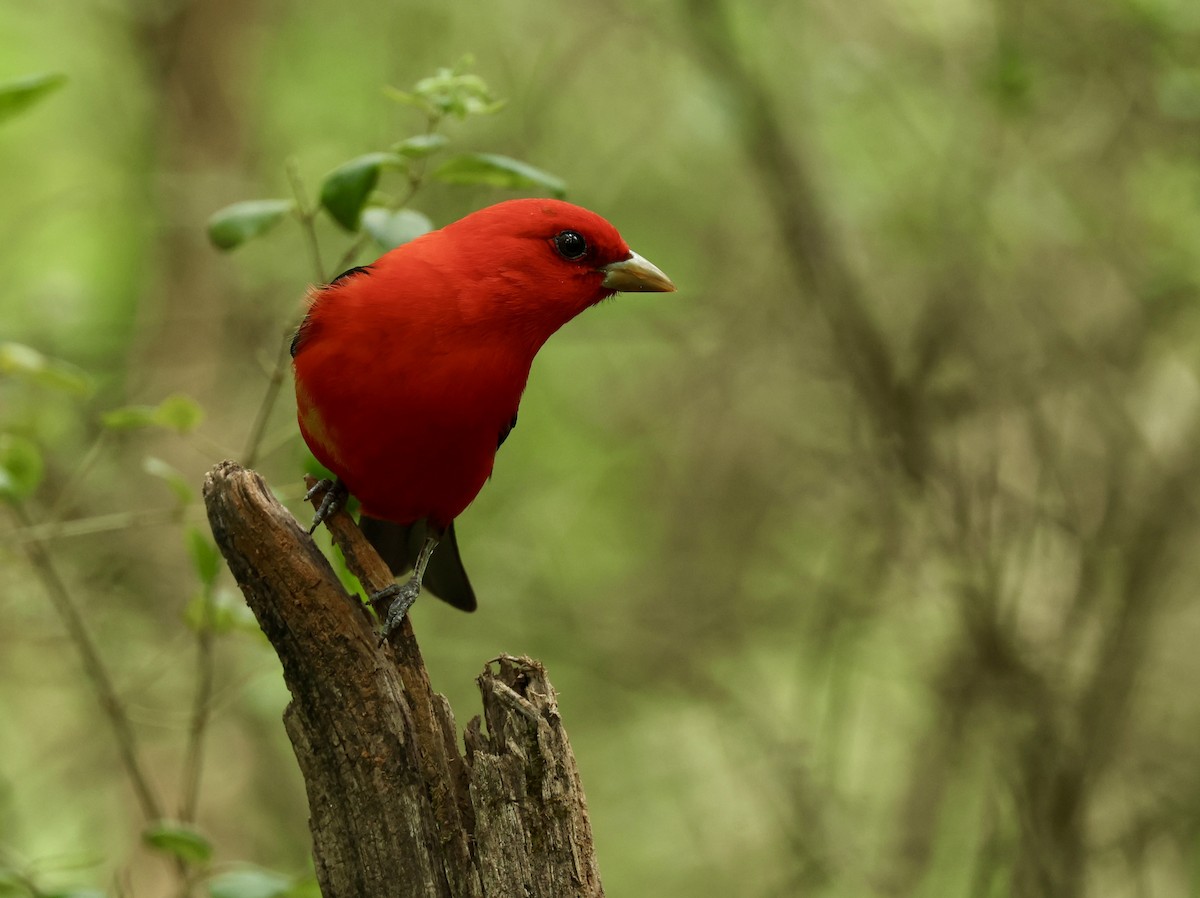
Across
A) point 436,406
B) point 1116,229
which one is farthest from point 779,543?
point 436,406

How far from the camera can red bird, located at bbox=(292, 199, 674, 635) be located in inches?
132

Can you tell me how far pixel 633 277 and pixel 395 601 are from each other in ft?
4.02

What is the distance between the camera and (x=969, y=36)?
21.3ft

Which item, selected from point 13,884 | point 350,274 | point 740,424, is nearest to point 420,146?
point 350,274

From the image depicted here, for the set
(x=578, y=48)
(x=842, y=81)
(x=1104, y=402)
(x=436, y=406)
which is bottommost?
(x=436, y=406)

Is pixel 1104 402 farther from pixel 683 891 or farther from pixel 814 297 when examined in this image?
pixel 683 891

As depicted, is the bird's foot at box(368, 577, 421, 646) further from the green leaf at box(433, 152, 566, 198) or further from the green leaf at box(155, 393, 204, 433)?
the green leaf at box(433, 152, 566, 198)

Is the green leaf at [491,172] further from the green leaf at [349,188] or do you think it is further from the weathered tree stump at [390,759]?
the weathered tree stump at [390,759]

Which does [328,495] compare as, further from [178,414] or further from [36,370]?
[36,370]

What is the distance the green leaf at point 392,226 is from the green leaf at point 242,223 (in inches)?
8.2

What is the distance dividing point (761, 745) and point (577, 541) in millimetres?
3033

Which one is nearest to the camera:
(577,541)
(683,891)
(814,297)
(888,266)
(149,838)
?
(149,838)

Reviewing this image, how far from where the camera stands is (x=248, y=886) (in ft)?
10.1

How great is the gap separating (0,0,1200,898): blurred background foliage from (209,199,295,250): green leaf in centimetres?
161
